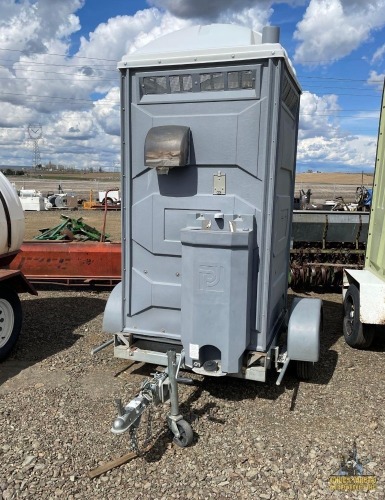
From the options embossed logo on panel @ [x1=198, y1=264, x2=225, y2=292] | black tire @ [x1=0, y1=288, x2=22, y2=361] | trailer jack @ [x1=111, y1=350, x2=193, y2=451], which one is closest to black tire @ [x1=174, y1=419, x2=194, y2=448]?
trailer jack @ [x1=111, y1=350, x2=193, y2=451]

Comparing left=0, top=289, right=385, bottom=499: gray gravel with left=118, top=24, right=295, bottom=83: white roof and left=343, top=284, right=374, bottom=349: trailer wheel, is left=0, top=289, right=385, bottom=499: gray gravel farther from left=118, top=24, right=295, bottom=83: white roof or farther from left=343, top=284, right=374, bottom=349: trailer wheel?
left=118, top=24, right=295, bottom=83: white roof

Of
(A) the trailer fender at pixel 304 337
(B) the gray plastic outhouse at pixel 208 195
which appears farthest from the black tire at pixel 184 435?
(A) the trailer fender at pixel 304 337

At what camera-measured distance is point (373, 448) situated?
11.7 ft

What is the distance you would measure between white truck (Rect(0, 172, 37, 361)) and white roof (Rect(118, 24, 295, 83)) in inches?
93.5

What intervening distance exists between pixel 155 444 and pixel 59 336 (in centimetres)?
282

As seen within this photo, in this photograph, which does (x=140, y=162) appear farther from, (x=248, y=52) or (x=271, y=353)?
(x=271, y=353)

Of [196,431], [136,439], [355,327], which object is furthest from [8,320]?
[355,327]

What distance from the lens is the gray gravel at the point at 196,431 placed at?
10.3ft

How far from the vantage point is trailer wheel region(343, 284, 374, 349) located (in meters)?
5.47

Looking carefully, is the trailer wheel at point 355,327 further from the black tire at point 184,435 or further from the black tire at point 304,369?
the black tire at point 184,435

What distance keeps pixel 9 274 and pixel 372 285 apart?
423 centimetres

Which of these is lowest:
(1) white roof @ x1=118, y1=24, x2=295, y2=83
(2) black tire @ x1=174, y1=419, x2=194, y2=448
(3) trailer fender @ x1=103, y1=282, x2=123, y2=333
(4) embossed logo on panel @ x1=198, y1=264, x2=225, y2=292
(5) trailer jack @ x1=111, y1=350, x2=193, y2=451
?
(2) black tire @ x1=174, y1=419, x2=194, y2=448

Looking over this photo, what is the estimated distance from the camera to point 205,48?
3.90 metres

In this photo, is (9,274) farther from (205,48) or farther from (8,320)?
(205,48)
